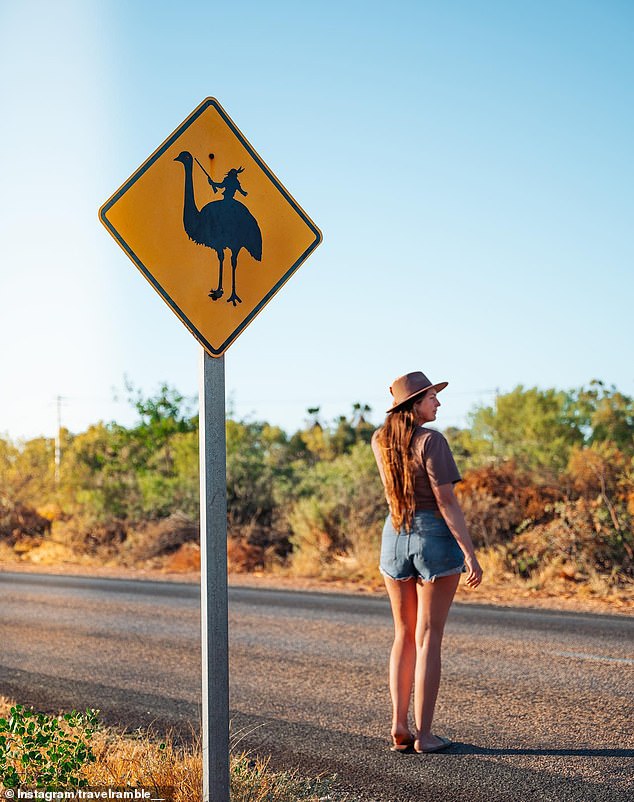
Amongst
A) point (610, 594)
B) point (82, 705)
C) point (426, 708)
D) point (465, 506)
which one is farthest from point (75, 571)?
point (426, 708)

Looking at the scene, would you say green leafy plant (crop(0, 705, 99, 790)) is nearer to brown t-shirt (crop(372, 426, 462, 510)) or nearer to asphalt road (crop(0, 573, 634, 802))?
asphalt road (crop(0, 573, 634, 802))

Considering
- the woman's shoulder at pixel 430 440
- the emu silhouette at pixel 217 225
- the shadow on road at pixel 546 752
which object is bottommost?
the shadow on road at pixel 546 752

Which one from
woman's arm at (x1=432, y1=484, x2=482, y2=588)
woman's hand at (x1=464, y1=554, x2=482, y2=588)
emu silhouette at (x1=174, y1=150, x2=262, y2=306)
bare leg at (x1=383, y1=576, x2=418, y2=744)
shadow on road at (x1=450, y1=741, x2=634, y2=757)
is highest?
emu silhouette at (x1=174, y1=150, x2=262, y2=306)

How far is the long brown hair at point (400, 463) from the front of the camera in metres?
5.25

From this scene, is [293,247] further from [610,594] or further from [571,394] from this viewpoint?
[571,394]

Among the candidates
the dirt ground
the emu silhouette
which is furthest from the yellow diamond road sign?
the dirt ground

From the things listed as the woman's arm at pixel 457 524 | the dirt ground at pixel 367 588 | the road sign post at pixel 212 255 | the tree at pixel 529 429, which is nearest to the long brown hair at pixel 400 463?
the woman's arm at pixel 457 524

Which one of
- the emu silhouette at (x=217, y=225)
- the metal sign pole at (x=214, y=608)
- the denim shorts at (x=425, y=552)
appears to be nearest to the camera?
the metal sign pole at (x=214, y=608)

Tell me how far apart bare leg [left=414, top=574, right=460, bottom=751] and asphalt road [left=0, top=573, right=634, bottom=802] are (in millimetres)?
160

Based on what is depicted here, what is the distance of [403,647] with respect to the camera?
528 cm

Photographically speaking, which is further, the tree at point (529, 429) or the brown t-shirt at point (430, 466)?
the tree at point (529, 429)

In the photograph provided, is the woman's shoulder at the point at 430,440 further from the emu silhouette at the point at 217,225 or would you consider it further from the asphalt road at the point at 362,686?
the emu silhouette at the point at 217,225

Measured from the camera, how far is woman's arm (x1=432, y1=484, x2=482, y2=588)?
5129 mm

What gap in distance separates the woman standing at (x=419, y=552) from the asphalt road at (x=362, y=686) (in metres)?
0.35
